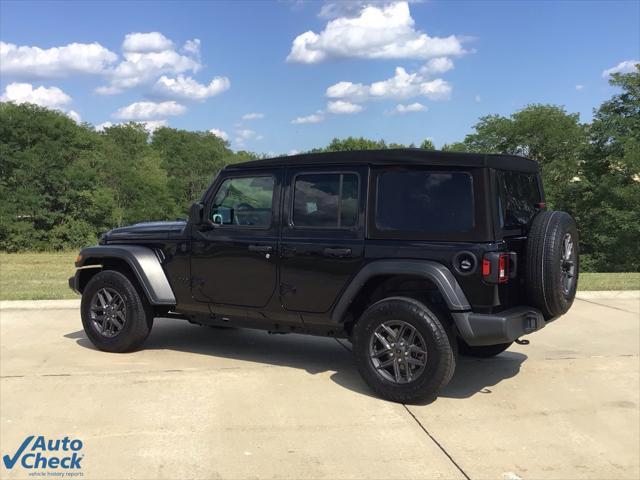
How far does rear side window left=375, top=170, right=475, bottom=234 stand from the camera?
4.23m

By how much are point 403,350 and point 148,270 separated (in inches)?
101

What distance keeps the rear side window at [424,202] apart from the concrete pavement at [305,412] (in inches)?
53.2

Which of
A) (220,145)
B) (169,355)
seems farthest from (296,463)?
(220,145)

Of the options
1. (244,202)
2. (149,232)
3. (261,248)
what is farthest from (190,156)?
(261,248)

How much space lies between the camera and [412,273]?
4.24 meters

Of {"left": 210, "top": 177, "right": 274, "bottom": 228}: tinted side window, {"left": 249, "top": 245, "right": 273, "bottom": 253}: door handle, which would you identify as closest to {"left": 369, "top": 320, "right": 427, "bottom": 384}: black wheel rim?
{"left": 249, "top": 245, "right": 273, "bottom": 253}: door handle

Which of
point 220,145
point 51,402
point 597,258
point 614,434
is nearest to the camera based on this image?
point 614,434

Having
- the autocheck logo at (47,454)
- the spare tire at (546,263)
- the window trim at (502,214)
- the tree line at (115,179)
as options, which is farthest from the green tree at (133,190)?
the spare tire at (546,263)

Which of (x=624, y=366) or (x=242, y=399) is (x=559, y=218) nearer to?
(x=624, y=366)

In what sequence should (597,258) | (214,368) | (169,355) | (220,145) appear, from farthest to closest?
(220,145)
(597,258)
(169,355)
(214,368)

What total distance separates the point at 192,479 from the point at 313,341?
3239 mm

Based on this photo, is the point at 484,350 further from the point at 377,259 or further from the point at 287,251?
the point at 287,251

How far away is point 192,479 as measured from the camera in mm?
3232

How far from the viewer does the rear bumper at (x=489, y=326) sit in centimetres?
406
